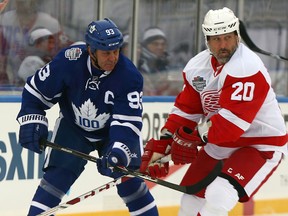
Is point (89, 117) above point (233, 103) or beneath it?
beneath

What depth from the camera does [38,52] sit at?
580 centimetres

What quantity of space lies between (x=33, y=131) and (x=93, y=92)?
32cm

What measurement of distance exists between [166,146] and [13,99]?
134 cm

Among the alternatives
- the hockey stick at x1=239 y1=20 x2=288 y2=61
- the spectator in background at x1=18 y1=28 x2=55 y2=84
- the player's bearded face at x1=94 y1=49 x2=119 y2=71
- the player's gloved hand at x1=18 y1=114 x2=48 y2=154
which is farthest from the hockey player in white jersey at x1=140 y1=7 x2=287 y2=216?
the hockey stick at x1=239 y1=20 x2=288 y2=61

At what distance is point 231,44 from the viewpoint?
410 cm

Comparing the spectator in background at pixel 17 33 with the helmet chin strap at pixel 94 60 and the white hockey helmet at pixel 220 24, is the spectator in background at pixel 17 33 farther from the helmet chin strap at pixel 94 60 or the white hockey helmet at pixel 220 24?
the white hockey helmet at pixel 220 24

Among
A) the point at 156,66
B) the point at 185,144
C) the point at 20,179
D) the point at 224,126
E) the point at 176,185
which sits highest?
the point at 224,126

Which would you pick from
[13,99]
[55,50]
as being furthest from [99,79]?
[55,50]

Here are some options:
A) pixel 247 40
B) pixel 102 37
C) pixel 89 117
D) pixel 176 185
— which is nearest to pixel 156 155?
pixel 176 185

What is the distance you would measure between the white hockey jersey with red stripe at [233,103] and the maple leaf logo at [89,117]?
30 cm

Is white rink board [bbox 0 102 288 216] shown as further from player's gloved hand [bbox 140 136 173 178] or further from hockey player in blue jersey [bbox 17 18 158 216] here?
player's gloved hand [bbox 140 136 173 178]

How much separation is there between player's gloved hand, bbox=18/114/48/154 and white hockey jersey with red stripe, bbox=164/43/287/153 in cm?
56

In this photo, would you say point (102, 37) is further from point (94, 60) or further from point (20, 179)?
point (20, 179)

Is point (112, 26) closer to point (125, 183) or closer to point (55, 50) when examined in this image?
point (125, 183)
